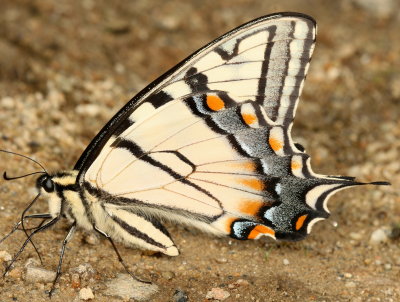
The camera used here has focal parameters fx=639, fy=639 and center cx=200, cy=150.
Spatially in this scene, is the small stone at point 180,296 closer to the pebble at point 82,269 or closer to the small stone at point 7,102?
the pebble at point 82,269

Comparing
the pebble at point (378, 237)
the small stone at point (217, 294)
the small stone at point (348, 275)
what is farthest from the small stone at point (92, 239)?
the pebble at point (378, 237)

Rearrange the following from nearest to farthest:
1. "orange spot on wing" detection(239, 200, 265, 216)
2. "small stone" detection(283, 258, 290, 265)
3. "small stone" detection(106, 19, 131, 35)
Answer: "orange spot on wing" detection(239, 200, 265, 216) → "small stone" detection(283, 258, 290, 265) → "small stone" detection(106, 19, 131, 35)

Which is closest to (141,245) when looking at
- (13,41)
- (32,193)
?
(32,193)

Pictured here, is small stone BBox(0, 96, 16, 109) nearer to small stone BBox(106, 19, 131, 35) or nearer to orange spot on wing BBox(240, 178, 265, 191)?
small stone BBox(106, 19, 131, 35)

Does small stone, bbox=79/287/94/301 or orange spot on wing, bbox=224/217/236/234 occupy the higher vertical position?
orange spot on wing, bbox=224/217/236/234

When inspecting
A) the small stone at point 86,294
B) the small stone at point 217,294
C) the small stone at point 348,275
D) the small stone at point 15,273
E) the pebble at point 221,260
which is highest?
the small stone at point 348,275

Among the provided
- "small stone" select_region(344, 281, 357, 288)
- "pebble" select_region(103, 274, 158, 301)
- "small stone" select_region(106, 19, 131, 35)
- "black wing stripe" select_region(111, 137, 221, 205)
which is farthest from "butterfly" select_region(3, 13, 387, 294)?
"small stone" select_region(106, 19, 131, 35)

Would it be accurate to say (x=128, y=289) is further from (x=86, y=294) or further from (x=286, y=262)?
(x=286, y=262)
